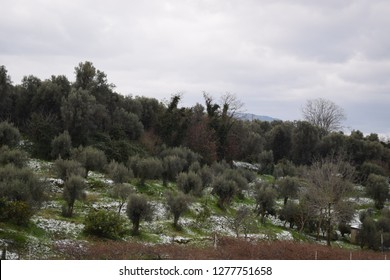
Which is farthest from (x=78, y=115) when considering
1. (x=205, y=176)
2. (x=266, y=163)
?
(x=266, y=163)

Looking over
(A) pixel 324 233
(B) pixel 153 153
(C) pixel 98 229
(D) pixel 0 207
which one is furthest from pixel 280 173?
(D) pixel 0 207

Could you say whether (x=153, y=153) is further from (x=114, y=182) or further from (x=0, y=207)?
(x=0, y=207)

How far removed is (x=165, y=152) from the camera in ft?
172

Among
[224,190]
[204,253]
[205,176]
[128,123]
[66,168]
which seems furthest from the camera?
[128,123]

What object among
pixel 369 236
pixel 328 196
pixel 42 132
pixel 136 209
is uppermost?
pixel 42 132

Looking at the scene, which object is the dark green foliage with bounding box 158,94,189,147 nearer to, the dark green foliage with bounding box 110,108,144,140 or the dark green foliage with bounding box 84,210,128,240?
the dark green foliage with bounding box 110,108,144,140

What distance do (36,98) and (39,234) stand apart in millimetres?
32531

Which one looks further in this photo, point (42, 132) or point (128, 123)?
point (128, 123)

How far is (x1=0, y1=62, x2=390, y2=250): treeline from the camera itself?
31984 millimetres

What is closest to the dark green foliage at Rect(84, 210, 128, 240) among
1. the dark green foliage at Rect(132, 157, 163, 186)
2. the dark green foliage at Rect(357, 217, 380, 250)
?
the dark green foliage at Rect(132, 157, 163, 186)

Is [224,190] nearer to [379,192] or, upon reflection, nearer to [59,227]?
[59,227]

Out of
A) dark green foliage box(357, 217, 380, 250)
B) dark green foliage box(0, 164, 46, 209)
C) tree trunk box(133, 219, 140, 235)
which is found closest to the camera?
dark green foliage box(0, 164, 46, 209)

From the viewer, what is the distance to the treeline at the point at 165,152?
105 feet

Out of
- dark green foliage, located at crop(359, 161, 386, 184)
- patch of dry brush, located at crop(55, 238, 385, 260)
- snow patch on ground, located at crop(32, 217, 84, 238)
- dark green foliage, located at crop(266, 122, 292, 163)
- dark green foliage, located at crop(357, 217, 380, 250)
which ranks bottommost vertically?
dark green foliage, located at crop(357, 217, 380, 250)
